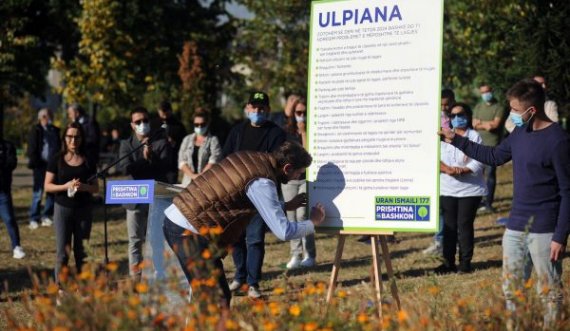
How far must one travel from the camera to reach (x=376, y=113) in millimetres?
6910

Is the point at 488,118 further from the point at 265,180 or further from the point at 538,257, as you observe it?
the point at 265,180

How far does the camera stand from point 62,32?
36.3 meters

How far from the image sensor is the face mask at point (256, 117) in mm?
9328

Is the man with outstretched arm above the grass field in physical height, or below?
above

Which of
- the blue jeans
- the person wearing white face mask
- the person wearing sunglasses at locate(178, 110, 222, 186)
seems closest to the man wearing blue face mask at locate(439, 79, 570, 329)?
the blue jeans

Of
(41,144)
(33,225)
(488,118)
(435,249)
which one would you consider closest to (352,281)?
(435,249)

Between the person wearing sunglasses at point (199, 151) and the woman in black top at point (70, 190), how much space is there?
1.45 m

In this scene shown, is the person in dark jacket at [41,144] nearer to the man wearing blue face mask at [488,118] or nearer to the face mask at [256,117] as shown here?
the face mask at [256,117]

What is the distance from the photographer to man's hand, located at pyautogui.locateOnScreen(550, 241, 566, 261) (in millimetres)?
5977

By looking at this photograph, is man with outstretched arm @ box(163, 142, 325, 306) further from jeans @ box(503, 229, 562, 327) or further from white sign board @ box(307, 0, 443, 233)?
jeans @ box(503, 229, 562, 327)

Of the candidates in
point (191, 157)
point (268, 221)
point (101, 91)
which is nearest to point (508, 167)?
point (101, 91)

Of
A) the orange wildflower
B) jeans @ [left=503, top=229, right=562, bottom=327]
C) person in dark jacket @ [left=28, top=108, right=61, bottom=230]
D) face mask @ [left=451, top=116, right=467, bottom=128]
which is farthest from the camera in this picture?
person in dark jacket @ [left=28, top=108, right=61, bottom=230]

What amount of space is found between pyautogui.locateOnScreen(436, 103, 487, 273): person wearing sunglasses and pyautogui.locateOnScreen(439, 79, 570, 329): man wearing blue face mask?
161 inches

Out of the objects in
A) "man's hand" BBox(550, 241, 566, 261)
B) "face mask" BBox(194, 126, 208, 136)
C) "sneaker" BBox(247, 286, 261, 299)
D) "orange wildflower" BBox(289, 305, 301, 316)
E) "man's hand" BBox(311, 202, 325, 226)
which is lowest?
"sneaker" BBox(247, 286, 261, 299)
